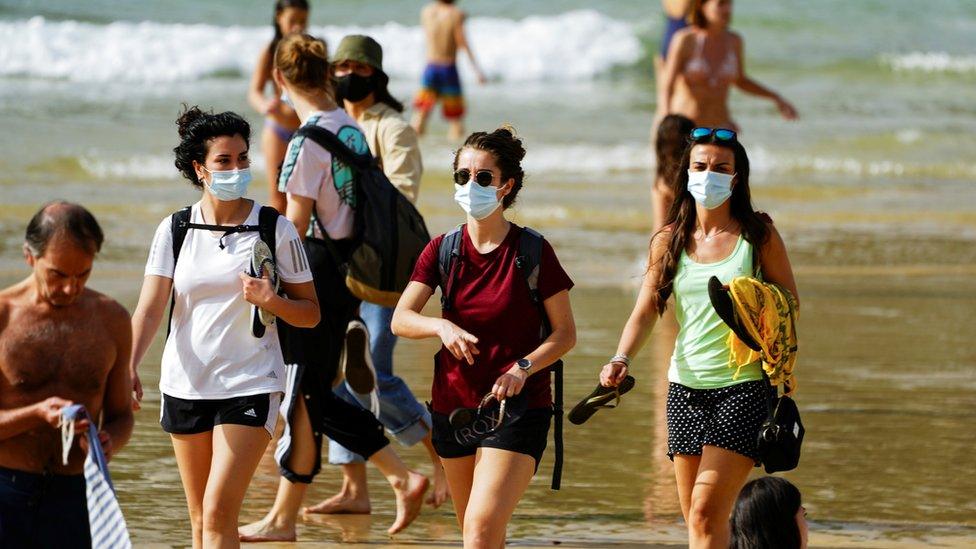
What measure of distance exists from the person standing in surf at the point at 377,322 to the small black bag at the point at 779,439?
6.42ft

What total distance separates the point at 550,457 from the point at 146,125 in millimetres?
18698

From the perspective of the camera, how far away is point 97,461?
4090 mm

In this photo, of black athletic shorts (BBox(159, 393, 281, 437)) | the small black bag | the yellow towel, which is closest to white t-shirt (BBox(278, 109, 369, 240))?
black athletic shorts (BBox(159, 393, 281, 437))

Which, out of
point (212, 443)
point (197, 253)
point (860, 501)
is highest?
point (197, 253)

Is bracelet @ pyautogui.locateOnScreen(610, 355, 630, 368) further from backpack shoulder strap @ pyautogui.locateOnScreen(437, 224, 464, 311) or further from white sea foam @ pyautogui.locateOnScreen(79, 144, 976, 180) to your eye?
white sea foam @ pyautogui.locateOnScreen(79, 144, 976, 180)

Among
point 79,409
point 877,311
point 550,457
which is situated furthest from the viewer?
point 877,311

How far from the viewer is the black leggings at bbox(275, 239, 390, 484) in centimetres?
652

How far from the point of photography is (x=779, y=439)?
5.11 m

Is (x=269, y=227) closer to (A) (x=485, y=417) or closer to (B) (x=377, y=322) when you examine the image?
(A) (x=485, y=417)

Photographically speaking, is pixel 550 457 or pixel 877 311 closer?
pixel 550 457

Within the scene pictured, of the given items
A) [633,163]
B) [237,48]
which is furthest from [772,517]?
[237,48]

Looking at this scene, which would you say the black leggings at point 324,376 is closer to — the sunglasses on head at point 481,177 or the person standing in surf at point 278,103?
the sunglasses on head at point 481,177

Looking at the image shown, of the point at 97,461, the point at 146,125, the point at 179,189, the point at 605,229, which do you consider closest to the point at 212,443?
the point at 97,461

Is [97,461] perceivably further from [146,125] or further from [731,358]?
[146,125]
